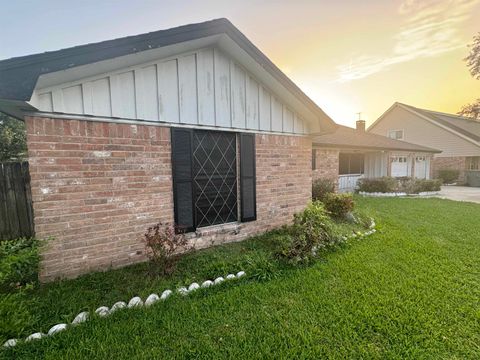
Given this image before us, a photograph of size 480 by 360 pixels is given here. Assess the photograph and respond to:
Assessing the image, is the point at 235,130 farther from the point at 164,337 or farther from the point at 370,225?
the point at 370,225

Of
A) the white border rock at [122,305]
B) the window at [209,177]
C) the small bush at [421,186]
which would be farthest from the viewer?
the small bush at [421,186]

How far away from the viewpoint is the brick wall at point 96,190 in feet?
10.1

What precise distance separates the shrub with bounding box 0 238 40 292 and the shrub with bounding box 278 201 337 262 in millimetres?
3499

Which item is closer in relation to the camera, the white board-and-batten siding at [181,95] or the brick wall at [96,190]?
the brick wall at [96,190]

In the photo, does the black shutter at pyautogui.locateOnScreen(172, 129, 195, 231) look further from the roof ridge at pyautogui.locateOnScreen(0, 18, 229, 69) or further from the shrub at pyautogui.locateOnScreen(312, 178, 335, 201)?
the shrub at pyautogui.locateOnScreen(312, 178, 335, 201)

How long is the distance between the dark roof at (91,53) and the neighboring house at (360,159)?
8041 millimetres

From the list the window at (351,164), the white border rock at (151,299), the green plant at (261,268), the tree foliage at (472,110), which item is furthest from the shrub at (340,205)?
the tree foliage at (472,110)

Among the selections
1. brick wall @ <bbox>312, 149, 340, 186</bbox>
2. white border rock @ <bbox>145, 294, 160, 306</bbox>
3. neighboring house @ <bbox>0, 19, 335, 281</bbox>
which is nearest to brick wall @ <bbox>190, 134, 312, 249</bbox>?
neighboring house @ <bbox>0, 19, 335, 281</bbox>

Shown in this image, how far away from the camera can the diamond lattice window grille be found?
4418 millimetres

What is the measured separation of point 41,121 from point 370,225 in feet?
24.4

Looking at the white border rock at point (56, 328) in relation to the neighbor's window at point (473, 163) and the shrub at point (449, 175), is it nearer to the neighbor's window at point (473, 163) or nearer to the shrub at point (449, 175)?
the shrub at point (449, 175)

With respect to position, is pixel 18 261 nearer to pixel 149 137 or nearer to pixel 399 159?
pixel 149 137

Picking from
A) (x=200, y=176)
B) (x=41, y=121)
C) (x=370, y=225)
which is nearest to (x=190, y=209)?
(x=200, y=176)

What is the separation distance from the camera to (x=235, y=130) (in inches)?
187
